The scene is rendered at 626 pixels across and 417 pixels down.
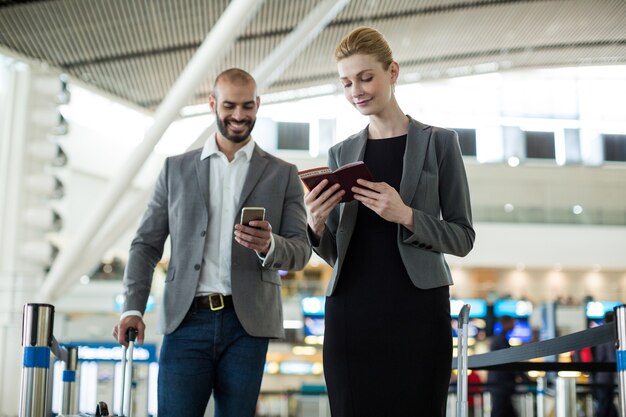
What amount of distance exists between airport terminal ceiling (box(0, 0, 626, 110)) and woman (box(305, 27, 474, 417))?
8.11m

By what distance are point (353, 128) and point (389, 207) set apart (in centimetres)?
2617

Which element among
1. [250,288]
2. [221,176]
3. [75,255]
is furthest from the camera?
[75,255]

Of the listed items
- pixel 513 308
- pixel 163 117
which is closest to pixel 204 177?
pixel 163 117

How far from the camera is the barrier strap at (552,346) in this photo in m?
3.58

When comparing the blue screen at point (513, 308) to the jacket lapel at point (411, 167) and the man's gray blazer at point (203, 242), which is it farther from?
the jacket lapel at point (411, 167)

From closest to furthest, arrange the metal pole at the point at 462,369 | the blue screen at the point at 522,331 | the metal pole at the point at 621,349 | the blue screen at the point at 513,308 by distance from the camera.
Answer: the metal pole at the point at 621,349
the metal pole at the point at 462,369
the blue screen at the point at 522,331
the blue screen at the point at 513,308

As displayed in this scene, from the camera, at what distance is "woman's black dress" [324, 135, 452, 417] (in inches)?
113

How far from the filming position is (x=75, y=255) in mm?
13391

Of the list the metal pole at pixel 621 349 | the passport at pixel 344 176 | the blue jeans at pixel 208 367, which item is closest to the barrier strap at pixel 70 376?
the blue jeans at pixel 208 367

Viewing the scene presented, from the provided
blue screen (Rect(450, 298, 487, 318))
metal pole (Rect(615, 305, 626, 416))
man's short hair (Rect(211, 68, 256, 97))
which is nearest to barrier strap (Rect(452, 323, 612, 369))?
metal pole (Rect(615, 305, 626, 416))

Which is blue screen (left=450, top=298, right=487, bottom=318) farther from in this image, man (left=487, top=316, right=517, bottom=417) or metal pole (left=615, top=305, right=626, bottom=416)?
metal pole (left=615, top=305, right=626, bottom=416)

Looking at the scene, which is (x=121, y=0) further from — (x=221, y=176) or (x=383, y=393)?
(x=383, y=393)

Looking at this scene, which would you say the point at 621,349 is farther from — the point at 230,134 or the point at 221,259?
the point at 230,134

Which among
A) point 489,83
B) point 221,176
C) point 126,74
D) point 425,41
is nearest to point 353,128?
point 489,83
